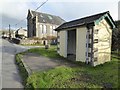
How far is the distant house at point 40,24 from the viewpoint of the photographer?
163 feet

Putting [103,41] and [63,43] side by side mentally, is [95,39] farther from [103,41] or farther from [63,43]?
[63,43]

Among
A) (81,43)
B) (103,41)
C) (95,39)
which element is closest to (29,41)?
(81,43)

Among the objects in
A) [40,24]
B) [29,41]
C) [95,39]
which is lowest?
[29,41]

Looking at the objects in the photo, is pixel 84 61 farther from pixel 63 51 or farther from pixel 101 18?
pixel 63 51

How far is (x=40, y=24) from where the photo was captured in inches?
1983

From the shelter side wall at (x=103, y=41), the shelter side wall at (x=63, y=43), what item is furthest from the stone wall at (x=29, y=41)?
the shelter side wall at (x=103, y=41)

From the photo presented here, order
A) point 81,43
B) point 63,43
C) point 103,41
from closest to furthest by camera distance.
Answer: point 103,41 → point 81,43 → point 63,43

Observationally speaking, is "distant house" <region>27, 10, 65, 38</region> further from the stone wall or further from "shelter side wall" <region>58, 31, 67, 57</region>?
"shelter side wall" <region>58, 31, 67, 57</region>

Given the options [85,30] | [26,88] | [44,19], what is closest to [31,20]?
[44,19]

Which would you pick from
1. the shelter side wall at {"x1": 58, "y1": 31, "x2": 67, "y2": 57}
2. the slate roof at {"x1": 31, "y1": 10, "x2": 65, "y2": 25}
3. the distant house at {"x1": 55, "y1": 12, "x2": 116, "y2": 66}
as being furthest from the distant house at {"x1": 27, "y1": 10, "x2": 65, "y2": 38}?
the distant house at {"x1": 55, "y1": 12, "x2": 116, "y2": 66}

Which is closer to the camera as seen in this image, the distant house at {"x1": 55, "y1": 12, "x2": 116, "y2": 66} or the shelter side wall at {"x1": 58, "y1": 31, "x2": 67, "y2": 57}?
the distant house at {"x1": 55, "y1": 12, "x2": 116, "y2": 66}

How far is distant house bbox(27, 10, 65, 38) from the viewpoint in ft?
163

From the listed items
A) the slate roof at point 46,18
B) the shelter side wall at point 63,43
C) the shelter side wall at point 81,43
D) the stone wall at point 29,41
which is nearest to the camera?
the shelter side wall at point 81,43

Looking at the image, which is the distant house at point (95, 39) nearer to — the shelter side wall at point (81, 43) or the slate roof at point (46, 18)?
Answer: the shelter side wall at point (81, 43)
